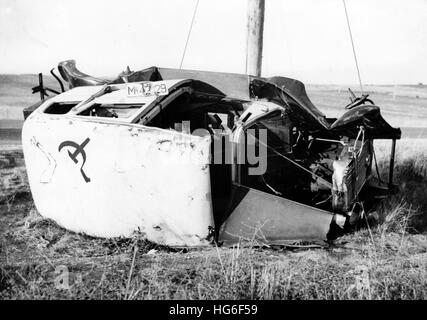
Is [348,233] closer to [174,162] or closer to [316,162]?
[316,162]

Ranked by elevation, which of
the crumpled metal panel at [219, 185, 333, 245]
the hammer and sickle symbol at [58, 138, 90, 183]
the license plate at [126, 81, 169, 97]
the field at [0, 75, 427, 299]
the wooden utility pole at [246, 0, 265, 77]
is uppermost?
the wooden utility pole at [246, 0, 265, 77]

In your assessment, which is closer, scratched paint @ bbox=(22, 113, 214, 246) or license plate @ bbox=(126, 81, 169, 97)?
scratched paint @ bbox=(22, 113, 214, 246)

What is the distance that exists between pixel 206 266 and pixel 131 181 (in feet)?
3.83

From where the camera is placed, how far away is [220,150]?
4.27 meters

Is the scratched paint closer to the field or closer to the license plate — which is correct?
the field

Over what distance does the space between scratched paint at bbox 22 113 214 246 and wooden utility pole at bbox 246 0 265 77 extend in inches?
136

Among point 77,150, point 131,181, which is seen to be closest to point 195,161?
point 131,181

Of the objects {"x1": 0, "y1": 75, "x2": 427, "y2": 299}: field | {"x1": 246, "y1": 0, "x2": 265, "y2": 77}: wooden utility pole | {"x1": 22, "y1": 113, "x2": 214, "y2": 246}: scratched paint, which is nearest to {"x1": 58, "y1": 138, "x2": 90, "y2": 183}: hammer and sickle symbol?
{"x1": 22, "y1": 113, "x2": 214, "y2": 246}: scratched paint

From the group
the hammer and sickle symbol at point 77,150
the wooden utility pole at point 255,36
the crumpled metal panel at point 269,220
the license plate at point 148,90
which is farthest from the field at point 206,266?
the wooden utility pole at point 255,36

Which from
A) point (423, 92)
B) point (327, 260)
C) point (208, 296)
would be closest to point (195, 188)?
point (208, 296)

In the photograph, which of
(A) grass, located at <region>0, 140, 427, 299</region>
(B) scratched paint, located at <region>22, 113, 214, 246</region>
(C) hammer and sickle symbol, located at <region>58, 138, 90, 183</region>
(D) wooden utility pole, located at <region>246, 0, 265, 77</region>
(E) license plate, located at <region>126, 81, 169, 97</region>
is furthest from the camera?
(D) wooden utility pole, located at <region>246, 0, 265, 77</region>

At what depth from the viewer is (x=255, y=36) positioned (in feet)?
22.4

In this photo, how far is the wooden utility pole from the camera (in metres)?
6.77

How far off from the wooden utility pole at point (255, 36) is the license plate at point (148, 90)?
2.67 m
